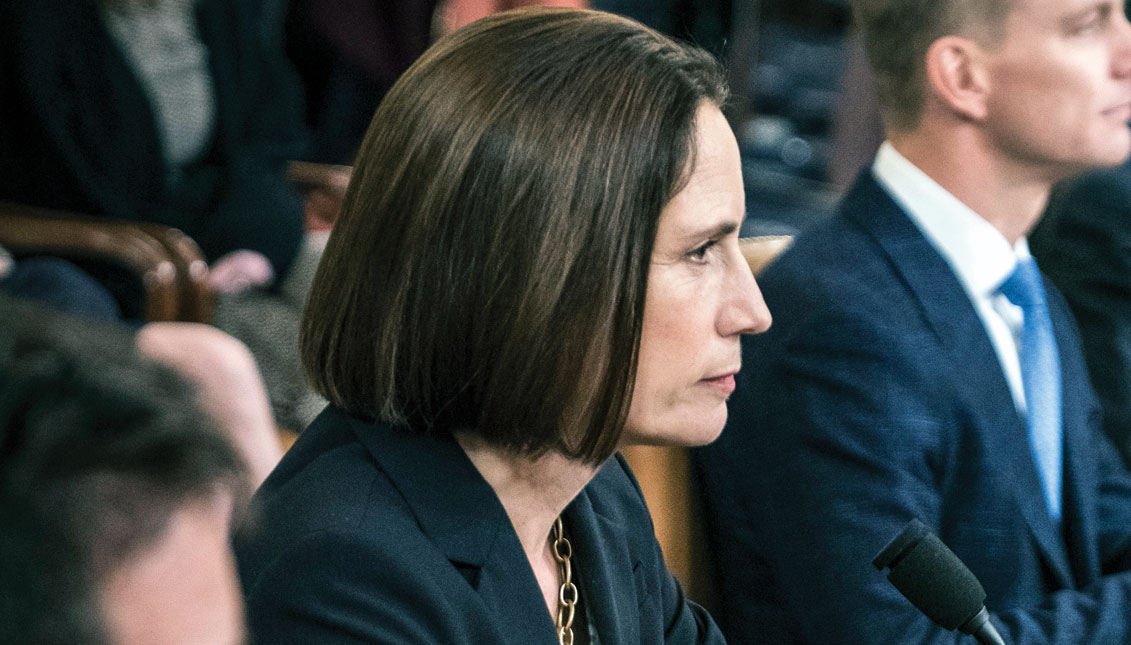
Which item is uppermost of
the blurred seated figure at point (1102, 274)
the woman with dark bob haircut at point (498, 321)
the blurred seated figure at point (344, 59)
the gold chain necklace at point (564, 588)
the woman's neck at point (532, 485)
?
the woman with dark bob haircut at point (498, 321)

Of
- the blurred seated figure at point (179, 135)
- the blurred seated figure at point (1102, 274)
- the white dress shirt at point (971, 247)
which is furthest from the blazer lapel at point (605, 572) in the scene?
the blurred seated figure at point (179, 135)

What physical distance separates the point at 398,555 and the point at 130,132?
1.73 metres

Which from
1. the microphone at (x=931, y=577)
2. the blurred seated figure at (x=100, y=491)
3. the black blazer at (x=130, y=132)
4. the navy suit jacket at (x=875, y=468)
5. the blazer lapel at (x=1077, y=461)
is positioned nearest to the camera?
the blurred seated figure at (x=100, y=491)

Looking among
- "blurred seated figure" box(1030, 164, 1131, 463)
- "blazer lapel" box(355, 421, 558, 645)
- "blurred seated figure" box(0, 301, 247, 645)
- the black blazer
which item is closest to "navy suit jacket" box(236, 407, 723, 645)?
"blazer lapel" box(355, 421, 558, 645)

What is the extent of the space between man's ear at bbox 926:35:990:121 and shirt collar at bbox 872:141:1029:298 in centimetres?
10

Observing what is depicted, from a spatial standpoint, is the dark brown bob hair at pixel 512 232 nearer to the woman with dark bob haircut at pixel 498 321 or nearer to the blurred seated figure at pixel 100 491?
the woman with dark bob haircut at pixel 498 321

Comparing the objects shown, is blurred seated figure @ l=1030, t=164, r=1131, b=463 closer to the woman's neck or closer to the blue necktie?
the blue necktie

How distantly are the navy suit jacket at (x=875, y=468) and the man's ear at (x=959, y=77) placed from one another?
17cm

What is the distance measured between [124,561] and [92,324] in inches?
3.1

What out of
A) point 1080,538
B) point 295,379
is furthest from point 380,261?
point 295,379

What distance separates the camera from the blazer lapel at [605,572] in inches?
38.6

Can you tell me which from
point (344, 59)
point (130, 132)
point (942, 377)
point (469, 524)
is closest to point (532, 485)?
point (469, 524)

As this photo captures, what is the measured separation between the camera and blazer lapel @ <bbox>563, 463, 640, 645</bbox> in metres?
0.98

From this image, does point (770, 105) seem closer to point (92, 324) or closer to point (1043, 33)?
point (1043, 33)
